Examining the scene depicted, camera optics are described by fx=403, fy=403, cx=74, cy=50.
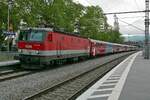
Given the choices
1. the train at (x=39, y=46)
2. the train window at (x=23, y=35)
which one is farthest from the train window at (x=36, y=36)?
the train window at (x=23, y=35)

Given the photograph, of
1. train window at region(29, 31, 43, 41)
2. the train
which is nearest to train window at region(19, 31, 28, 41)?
the train

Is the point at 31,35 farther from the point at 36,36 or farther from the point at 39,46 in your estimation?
the point at 39,46

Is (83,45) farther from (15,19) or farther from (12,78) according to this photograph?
(12,78)

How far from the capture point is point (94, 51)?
53.1 metres

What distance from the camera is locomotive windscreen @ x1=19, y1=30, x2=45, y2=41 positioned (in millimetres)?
27344

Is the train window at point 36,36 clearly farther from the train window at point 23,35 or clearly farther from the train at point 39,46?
the train window at point 23,35

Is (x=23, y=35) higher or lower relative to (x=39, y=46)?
higher

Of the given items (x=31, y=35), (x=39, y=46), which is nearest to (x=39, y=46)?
(x=39, y=46)

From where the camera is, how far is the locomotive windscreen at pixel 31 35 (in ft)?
89.7

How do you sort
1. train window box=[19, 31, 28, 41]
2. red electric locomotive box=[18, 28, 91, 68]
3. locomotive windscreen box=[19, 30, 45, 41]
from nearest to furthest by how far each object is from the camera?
1. red electric locomotive box=[18, 28, 91, 68]
2. locomotive windscreen box=[19, 30, 45, 41]
3. train window box=[19, 31, 28, 41]

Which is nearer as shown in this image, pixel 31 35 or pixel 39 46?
pixel 39 46

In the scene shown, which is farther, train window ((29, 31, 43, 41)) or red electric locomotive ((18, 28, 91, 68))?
train window ((29, 31, 43, 41))

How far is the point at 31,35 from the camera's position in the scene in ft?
90.9

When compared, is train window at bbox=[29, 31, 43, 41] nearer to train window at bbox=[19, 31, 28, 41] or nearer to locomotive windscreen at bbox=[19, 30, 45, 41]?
locomotive windscreen at bbox=[19, 30, 45, 41]
